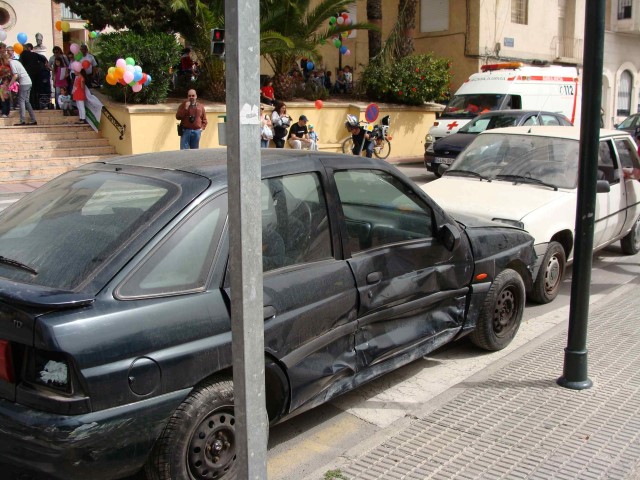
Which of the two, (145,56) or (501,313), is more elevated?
(145,56)

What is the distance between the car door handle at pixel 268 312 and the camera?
353 cm

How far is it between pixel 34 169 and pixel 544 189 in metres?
11.6

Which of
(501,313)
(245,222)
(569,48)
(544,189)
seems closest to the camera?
(245,222)

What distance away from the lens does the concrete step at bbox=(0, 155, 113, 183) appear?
14836 millimetres

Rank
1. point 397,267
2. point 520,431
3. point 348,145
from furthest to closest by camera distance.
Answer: point 348,145 < point 397,267 < point 520,431

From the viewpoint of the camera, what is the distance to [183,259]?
133 inches

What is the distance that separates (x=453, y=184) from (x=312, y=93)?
13.9 m

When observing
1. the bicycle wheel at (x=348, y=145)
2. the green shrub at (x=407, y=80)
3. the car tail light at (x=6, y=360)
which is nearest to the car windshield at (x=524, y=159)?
the car tail light at (x=6, y=360)

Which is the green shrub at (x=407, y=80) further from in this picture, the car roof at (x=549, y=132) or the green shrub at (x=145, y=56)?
the car roof at (x=549, y=132)

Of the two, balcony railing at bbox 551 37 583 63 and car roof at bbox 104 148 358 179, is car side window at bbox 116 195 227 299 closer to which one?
car roof at bbox 104 148 358 179

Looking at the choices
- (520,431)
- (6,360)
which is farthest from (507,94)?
(6,360)

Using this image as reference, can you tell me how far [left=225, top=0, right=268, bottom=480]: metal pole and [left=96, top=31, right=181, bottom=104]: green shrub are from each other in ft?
49.5

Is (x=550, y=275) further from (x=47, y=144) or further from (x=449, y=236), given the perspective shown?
(x=47, y=144)

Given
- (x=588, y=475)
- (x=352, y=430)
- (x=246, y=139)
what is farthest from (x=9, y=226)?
(x=588, y=475)
